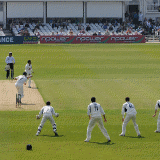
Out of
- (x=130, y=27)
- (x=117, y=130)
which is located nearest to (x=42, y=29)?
(x=130, y=27)

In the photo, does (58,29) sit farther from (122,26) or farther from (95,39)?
(122,26)

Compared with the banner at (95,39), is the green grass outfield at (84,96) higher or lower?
lower

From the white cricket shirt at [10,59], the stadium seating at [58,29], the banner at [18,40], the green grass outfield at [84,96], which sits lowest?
the green grass outfield at [84,96]

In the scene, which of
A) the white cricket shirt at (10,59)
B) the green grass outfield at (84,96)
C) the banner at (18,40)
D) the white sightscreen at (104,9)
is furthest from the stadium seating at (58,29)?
the white cricket shirt at (10,59)

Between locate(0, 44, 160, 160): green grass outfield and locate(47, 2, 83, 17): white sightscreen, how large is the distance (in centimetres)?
1777

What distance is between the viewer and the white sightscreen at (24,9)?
6844 cm

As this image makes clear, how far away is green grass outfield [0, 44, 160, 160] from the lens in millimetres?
14544

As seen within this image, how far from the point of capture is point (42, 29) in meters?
65.0

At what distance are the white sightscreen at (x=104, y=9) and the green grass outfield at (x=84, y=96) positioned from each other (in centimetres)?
1836

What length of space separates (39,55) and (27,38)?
379 inches

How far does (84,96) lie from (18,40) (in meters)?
30.9

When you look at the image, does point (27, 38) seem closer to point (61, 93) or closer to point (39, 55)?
point (39, 55)

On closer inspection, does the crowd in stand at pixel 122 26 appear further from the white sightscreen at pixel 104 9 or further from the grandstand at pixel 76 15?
the white sightscreen at pixel 104 9

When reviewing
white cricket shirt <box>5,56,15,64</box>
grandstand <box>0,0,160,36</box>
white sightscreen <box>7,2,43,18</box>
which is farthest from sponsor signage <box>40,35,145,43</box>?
white cricket shirt <box>5,56,15,64</box>
